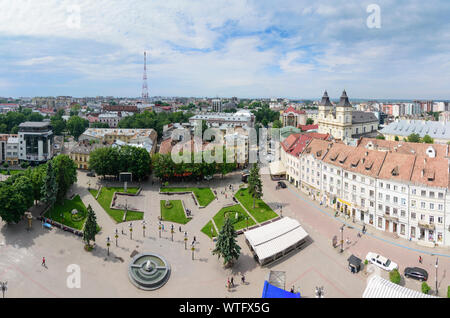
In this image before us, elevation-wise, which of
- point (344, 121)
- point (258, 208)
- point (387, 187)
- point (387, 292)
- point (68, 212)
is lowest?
point (387, 292)

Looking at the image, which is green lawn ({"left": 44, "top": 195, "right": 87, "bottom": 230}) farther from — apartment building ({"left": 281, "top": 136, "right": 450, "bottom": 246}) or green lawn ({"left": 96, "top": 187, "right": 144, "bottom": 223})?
apartment building ({"left": 281, "top": 136, "right": 450, "bottom": 246})

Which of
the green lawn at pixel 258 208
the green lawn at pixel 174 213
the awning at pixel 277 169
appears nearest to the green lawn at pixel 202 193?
the green lawn at pixel 174 213

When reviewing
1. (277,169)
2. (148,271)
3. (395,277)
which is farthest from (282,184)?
(148,271)

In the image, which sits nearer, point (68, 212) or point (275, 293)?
point (275, 293)

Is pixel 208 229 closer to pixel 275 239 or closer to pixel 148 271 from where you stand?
pixel 275 239

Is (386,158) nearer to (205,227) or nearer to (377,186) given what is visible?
(377,186)

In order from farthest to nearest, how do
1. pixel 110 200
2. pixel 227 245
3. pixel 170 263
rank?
pixel 110 200
pixel 170 263
pixel 227 245

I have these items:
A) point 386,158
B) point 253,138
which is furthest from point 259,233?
point 253,138
